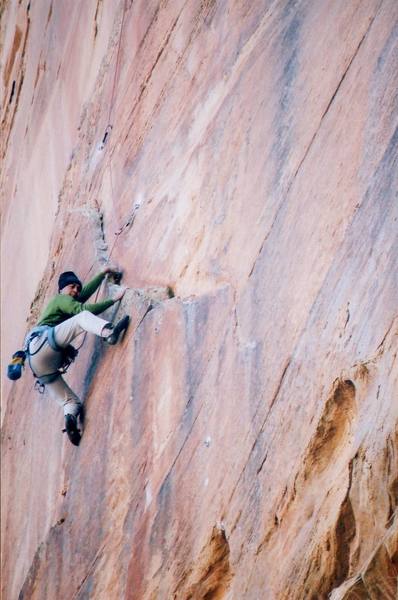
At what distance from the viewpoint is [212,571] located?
7.32 metres

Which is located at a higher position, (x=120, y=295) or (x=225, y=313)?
(x=120, y=295)

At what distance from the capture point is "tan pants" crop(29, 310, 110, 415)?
9047 mm

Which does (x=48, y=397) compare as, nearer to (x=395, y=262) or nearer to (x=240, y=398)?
(x=240, y=398)

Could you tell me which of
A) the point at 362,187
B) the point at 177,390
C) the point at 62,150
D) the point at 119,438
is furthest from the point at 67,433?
the point at 362,187

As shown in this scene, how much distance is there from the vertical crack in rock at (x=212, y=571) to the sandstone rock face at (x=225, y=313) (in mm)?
16

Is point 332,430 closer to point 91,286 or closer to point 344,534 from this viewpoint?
point 344,534

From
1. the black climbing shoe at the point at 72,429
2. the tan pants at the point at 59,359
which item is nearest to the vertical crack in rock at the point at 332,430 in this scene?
the tan pants at the point at 59,359

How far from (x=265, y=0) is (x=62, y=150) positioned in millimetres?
3396

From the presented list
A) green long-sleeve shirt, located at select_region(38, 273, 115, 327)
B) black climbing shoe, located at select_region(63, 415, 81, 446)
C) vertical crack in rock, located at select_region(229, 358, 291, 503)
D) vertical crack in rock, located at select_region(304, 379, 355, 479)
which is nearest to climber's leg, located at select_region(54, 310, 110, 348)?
green long-sleeve shirt, located at select_region(38, 273, 115, 327)

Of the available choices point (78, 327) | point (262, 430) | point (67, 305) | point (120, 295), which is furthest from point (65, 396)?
point (262, 430)

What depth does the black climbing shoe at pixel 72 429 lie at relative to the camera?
9102 millimetres

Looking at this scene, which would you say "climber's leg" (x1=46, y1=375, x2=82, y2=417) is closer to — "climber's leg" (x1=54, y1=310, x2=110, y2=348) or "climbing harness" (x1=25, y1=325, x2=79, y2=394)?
"climbing harness" (x1=25, y1=325, x2=79, y2=394)

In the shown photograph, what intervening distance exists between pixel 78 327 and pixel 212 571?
2522 mm

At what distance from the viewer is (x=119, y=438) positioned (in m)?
8.59
